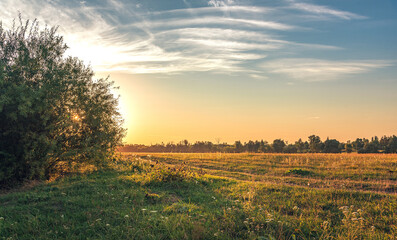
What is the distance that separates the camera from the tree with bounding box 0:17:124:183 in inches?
507

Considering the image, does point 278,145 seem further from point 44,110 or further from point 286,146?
point 44,110

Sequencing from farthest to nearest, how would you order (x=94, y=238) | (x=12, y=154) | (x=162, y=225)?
(x=12, y=154) → (x=162, y=225) → (x=94, y=238)

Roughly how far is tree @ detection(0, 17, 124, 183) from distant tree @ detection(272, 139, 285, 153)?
203 ft

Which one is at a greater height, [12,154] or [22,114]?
[22,114]

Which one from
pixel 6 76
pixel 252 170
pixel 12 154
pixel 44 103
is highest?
pixel 6 76

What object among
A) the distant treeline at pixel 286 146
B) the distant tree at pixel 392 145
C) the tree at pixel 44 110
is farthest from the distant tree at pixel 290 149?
the tree at pixel 44 110

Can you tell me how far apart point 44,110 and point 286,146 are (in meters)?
67.0

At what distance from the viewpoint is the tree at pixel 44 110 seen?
42.2ft

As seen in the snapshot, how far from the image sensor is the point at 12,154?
42.8 ft

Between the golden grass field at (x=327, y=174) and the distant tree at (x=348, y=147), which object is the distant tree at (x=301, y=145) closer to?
the distant tree at (x=348, y=147)

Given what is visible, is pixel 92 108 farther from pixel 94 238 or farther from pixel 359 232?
pixel 359 232

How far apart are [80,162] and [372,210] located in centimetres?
1470

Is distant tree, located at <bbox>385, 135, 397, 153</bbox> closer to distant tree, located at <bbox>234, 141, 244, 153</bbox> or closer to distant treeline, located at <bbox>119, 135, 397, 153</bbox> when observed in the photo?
distant treeline, located at <bbox>119, 135, 397, 153</bbox>

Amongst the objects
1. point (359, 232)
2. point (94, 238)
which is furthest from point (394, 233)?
point (94, 238)
